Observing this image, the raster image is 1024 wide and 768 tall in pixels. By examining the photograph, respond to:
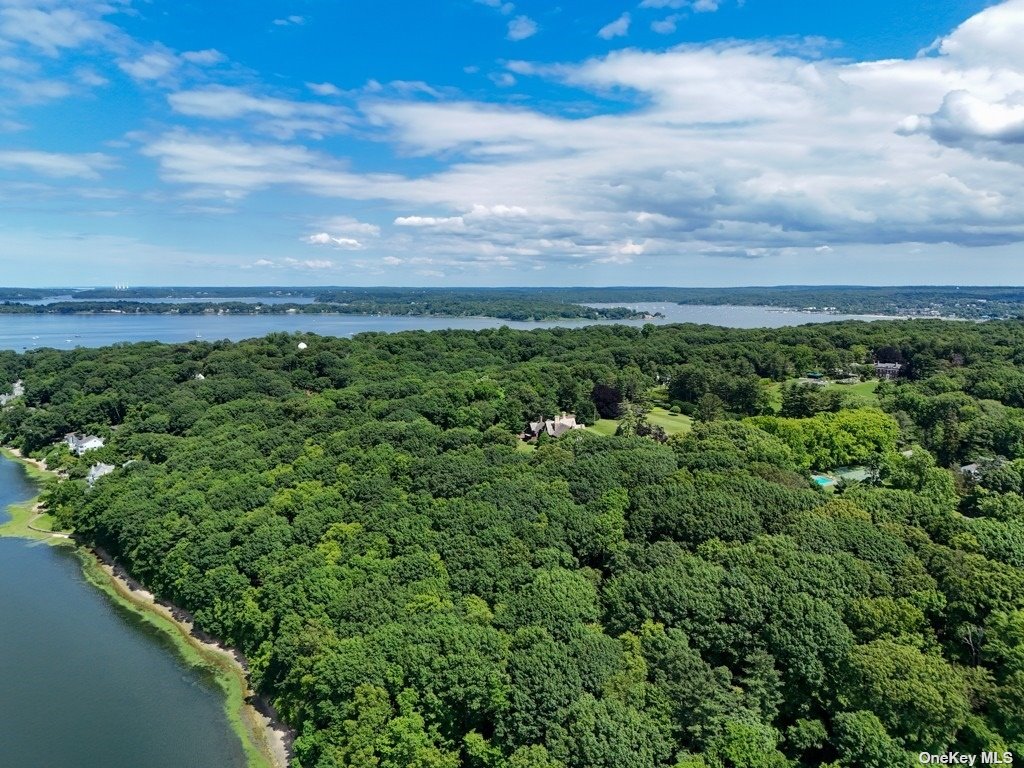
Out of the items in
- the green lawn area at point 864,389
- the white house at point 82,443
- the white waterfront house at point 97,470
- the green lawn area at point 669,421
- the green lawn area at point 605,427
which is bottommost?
the white waterfront house at point 97,470

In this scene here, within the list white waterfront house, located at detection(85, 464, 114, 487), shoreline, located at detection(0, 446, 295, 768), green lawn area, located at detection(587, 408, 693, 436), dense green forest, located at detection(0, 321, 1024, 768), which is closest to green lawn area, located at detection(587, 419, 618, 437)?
green lawn area, located at detection(587, 408, 693, 436)

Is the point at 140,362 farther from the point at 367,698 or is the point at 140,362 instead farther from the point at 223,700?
the point at 367,698

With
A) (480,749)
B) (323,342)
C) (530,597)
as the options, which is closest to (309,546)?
(530,597)

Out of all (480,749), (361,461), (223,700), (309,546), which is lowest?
(223,700)

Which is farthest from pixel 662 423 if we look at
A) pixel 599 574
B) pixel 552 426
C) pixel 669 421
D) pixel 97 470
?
pixel 97 470

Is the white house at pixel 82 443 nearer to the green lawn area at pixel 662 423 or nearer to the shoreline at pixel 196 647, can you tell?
the shoreline at pixel 196 647

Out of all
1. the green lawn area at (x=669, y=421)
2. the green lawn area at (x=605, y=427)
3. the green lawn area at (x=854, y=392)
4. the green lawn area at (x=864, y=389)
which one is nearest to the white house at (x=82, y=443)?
the green lawn area at (x=605, y=427)
